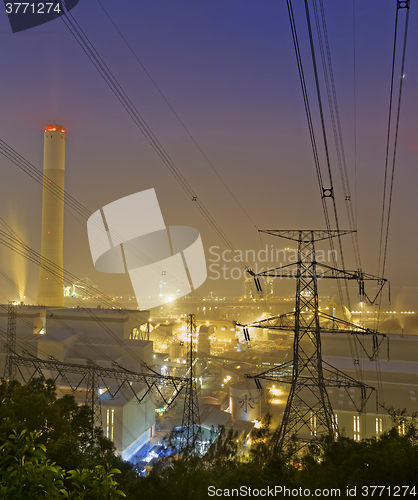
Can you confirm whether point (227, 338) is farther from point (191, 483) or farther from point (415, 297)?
point (415, 297)

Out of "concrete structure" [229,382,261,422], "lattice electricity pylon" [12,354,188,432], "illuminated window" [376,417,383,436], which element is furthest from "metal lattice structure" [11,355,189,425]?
"illuminated window" [376,417,383,436]

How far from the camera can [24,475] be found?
1.59 metres

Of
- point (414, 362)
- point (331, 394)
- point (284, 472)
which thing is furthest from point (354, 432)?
point (414, 362)

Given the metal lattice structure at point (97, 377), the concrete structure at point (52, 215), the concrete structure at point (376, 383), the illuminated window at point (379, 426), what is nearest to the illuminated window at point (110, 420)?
the metal lattice structure at point (97, 377)

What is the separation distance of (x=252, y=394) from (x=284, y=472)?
38.1 ft

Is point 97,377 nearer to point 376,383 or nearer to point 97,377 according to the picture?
point 97,377

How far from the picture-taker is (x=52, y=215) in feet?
71.7

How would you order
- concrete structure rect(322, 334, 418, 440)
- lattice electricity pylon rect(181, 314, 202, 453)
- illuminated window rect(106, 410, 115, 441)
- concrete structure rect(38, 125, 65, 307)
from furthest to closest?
concrete structure rect(38, 125, 65, 307) < illuminated window rect(106, 410, 115, 441) < concrete structure rect(322, 334, 418, 440) < lattice electricity pylon rect(181, 314, 202, 453)

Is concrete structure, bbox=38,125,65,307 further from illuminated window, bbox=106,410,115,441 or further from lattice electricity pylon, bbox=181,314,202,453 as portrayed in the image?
lattice electricity pylon, bbox=181,314,202,453

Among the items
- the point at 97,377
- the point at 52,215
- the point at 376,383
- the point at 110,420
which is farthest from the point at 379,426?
the point at 52,215

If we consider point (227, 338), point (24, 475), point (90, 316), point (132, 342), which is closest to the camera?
point (24, 475)

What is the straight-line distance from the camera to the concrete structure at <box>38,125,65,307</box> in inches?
850

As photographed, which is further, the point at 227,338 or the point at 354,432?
the point at 227,338

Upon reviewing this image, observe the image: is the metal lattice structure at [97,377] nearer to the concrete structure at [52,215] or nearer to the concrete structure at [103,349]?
the concrete structure at [103,349]
